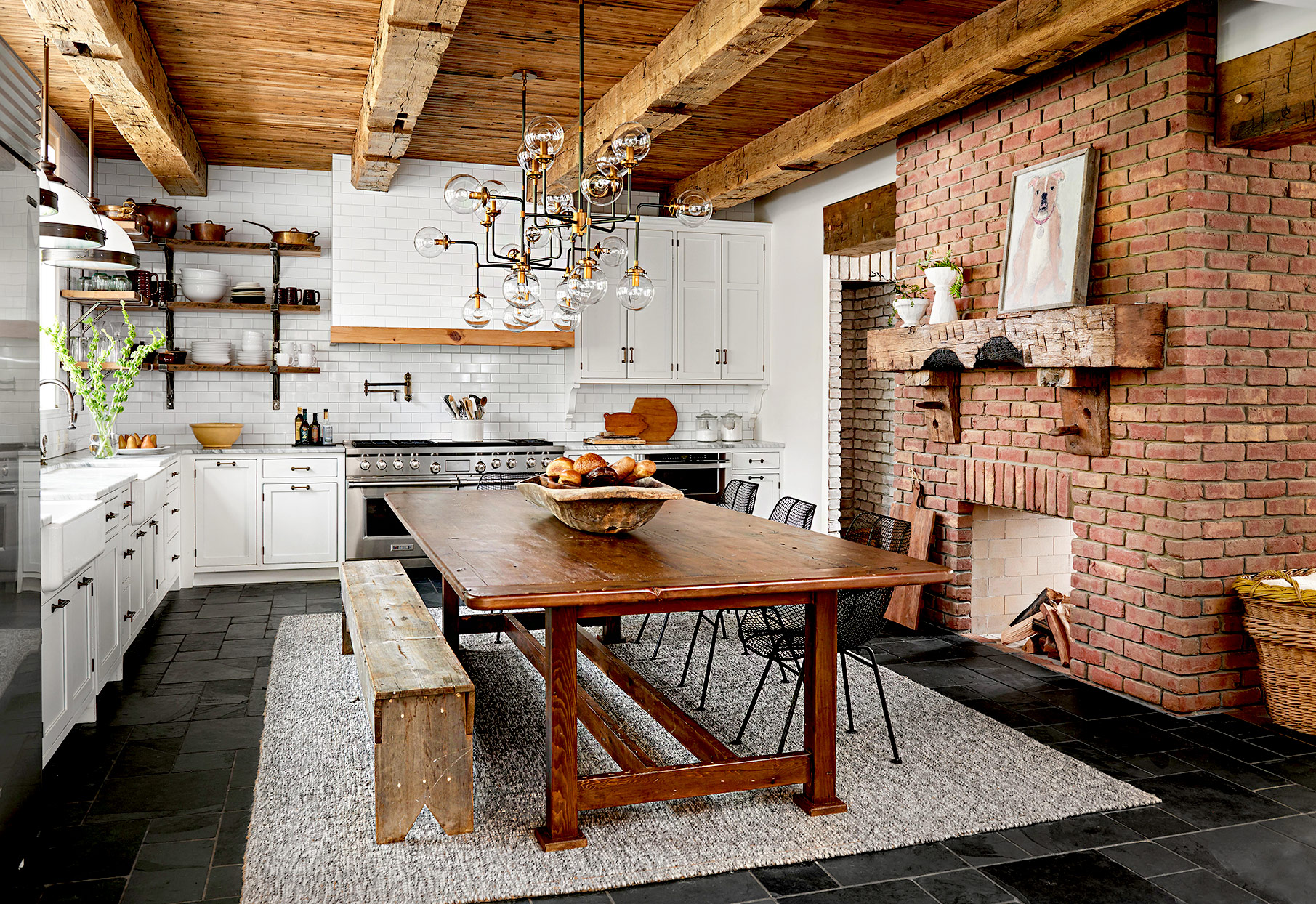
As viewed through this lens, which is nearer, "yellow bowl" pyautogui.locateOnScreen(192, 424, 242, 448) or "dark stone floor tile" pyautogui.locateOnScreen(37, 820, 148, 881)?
"dark stone floor tile" pyautogui.locateOnScreen(37, 820, 148, 881)

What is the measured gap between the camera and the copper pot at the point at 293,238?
7098mm

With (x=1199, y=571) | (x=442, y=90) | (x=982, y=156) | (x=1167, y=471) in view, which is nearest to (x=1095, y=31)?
(x=982, y=156)

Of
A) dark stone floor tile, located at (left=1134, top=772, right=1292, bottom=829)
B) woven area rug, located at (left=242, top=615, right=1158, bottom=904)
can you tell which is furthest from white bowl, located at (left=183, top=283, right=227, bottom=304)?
dark stone floor tile, located at (left=1134, top=772, right=1292, bottom=829)

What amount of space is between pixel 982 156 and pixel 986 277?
25.3 inches

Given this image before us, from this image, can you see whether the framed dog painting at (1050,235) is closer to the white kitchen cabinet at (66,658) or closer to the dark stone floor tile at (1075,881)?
the dark stone floor tile at (1075,881)

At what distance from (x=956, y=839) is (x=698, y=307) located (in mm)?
5455

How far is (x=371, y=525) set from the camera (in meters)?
6.89

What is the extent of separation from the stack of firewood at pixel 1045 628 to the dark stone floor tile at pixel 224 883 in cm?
375

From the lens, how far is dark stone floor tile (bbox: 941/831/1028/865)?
285cm

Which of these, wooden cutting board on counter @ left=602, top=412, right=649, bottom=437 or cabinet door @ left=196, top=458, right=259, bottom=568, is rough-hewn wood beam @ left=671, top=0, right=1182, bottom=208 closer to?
wooden cutting board on counter @ left=602, top=412, right=649, bottom=437

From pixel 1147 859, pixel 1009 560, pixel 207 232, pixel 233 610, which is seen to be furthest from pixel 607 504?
pixel 207 232

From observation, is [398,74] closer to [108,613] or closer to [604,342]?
[108,613]

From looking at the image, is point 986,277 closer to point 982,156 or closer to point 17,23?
point 982,156

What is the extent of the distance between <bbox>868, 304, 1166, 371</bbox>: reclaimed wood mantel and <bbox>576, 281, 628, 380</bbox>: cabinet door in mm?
2702
